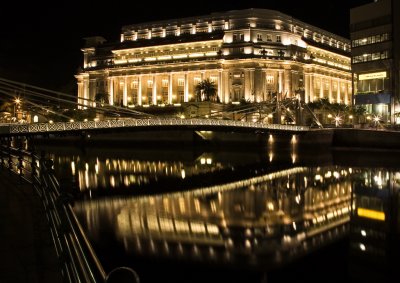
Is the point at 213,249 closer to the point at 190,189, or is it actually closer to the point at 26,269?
the point at 26,269

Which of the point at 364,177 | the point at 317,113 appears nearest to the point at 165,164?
the point at 364,177

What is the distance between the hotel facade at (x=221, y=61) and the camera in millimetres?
86938

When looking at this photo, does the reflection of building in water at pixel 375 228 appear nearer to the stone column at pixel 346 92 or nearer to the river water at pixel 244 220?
the river water at pixel 244 220

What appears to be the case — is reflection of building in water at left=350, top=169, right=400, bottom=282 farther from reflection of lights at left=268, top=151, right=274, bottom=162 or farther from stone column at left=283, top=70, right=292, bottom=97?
stone column at left=283, top=70, right=292, bottom=97

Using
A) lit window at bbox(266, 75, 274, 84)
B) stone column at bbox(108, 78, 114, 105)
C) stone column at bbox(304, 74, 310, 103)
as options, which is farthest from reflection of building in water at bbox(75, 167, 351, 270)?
stone column at bbox(108, 78, 114, 105)

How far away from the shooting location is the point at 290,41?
9012 cm

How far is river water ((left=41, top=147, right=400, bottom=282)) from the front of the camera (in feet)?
47.0

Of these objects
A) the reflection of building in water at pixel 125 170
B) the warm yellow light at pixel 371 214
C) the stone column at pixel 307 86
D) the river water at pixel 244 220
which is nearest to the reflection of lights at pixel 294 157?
the river water at pixel 244 220

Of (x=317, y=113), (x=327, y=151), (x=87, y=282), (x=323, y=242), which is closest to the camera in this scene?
(x=87, y=282)

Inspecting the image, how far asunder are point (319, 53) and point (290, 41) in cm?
1158

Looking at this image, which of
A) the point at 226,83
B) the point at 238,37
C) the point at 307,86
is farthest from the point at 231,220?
the point at 307,86

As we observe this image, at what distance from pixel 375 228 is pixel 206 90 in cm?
6698

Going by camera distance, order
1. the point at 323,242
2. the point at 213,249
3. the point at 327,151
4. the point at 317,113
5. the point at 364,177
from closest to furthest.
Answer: the point at 213,249, the point at 323,242, the point at 364,177, the point at 327,151, the point at 317,113

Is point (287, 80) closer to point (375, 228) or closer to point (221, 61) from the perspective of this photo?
point (221, 61)
